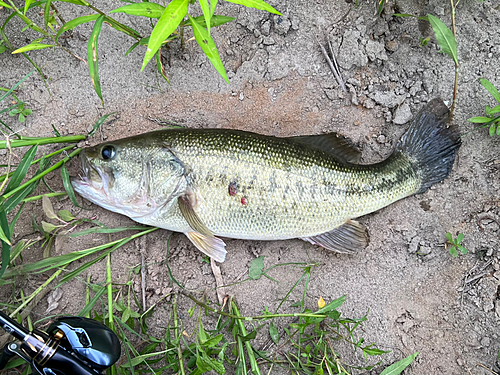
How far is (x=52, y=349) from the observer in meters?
2.15

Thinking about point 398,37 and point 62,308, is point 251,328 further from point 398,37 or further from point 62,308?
point 398,37

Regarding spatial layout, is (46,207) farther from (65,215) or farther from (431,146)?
(431,146)

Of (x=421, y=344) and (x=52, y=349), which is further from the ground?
(x=52, y=349)

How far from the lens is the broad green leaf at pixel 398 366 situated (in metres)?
2.92

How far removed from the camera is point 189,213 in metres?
2.79

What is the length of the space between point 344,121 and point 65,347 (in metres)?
2.77

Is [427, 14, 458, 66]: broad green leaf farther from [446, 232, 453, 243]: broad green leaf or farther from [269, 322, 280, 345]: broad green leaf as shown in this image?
[269, 322, 280, 345]: broad green leaf

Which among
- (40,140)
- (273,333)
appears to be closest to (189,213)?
(273,333)

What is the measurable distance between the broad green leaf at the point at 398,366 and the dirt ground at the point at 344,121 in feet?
0.39

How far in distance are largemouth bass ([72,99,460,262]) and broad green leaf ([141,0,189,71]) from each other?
35.7 inches

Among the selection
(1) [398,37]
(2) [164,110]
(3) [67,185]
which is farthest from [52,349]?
(1) [398,37]

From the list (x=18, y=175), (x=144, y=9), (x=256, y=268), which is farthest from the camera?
(x=256, y=268)

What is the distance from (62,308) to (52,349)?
98 centimetres

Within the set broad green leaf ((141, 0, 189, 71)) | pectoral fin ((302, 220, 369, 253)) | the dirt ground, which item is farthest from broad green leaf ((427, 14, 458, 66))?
broad green leaf ((141, 0, 189, 71))
